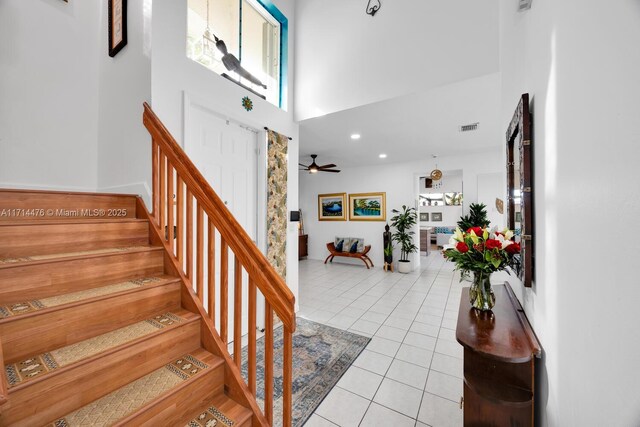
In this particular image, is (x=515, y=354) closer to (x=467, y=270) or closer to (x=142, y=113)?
(x=467, y=270)

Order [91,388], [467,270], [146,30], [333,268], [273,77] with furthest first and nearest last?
[333,268], [273,77], [146,30], [467,270], [91,388]

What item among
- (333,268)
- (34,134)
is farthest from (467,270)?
(333,268)

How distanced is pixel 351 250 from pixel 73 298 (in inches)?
234

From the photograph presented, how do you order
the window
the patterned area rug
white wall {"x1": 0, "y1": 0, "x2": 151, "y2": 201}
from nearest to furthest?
the patterned area rug → white wall {"x1": 0, "y1": 0, "x2": 151, "y2": 201} → the window

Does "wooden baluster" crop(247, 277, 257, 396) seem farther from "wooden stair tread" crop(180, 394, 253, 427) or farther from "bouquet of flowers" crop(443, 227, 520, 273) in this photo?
"bouquet of flowers" crop(443, 227, 520, 273)

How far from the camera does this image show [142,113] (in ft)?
7.05

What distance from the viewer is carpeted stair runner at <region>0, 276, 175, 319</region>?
1169 mm

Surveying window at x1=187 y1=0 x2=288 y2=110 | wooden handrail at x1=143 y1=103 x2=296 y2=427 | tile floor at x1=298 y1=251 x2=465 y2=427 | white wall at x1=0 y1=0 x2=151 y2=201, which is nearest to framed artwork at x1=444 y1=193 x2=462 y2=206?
tile floor at x1=298 y1=251 x2=465 y2=427

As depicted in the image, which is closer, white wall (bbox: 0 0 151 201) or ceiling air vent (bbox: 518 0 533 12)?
ceiling air vent (bbox: 518 0 533 12)

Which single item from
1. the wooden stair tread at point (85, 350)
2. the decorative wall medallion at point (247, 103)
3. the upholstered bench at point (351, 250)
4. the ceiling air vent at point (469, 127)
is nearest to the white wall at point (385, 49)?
the decorative wall medallion at point (247, 103)

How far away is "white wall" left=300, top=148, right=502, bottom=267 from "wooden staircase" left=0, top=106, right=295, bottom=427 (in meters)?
5.63

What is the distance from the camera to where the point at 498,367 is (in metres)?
1.49

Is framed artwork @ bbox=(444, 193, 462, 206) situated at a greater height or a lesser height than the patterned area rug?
greater

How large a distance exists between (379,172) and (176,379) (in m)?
6.35
